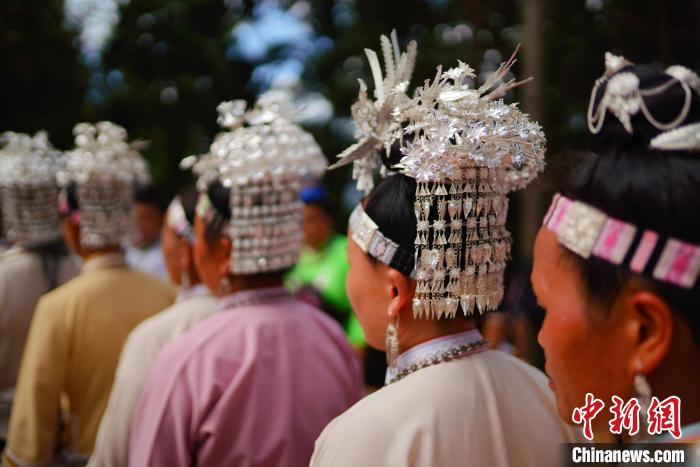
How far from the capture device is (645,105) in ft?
4.31

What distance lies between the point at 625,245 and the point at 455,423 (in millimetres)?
638

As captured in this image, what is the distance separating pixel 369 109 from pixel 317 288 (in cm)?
355

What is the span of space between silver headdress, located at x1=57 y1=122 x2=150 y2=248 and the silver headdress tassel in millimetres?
2252

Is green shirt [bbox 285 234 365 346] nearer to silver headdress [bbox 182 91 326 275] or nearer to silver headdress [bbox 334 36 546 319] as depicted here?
silver headdress [bbox 182 91 326 275]

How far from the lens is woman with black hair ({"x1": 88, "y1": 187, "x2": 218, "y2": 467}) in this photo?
2795mm

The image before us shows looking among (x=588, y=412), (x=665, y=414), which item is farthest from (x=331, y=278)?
(x=665, y=414)

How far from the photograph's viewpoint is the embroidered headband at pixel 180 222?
3.46 metres

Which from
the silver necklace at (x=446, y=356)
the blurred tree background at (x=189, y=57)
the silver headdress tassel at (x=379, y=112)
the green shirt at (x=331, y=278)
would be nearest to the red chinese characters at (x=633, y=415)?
the silver necklace at (x=446, y=356)

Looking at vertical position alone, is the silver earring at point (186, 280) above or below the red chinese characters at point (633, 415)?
below

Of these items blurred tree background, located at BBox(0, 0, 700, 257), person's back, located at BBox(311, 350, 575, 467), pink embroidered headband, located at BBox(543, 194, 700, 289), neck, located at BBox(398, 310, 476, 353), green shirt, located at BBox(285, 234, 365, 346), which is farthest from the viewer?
blurred tree background, located at BBox(0, 0, 700, 257)

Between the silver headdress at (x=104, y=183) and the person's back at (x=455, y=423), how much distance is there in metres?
2.61

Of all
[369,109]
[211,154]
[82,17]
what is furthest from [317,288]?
[82,17]

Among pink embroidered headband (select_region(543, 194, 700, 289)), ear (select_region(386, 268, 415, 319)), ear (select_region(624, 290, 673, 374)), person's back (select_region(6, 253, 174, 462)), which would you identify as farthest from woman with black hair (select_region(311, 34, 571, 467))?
person's back (select_region(6, 253, 174, 462))

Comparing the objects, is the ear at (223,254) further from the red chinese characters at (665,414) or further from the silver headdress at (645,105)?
the red chinese characters at (665,414)
